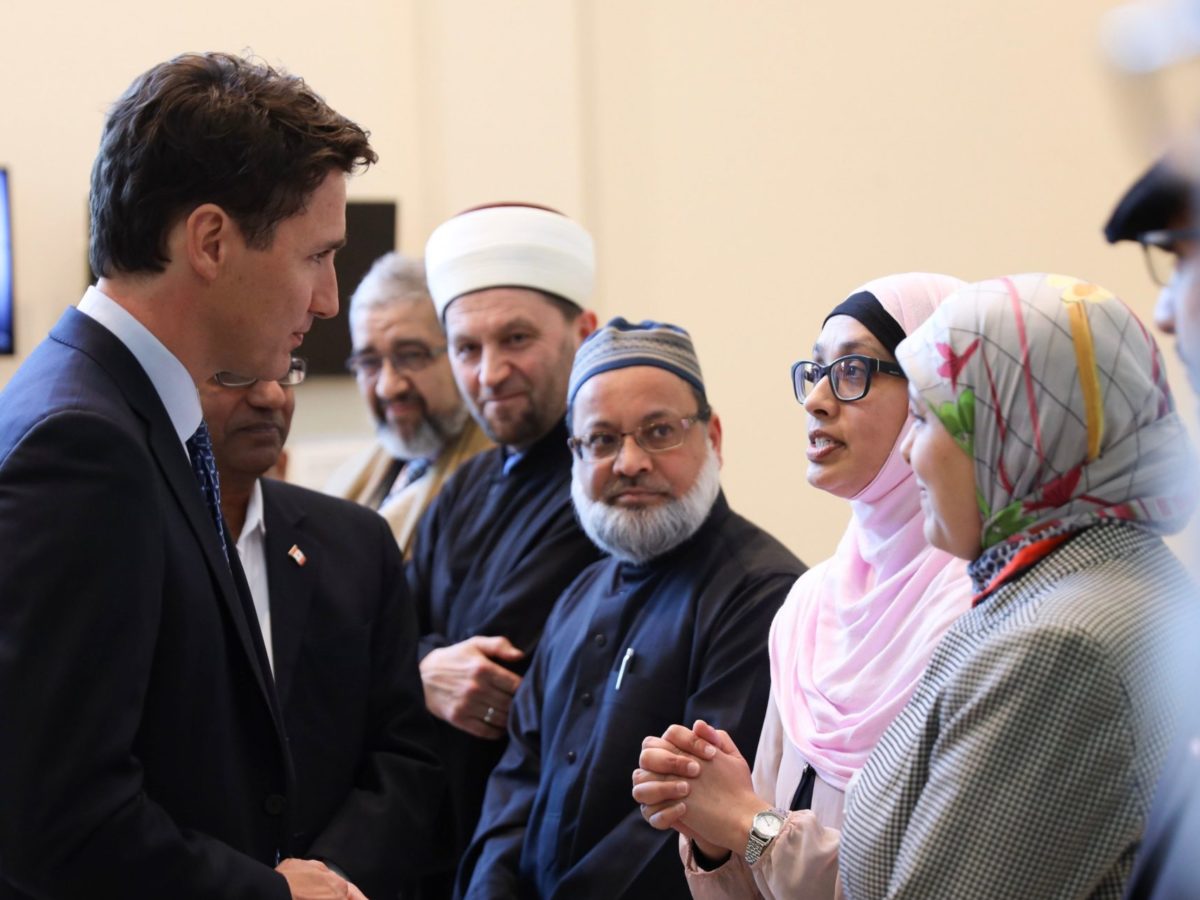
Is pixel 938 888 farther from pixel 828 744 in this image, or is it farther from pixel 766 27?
pixel 766 27

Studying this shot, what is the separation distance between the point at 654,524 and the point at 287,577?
0.80 m

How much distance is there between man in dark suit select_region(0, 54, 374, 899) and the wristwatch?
26.0 inches

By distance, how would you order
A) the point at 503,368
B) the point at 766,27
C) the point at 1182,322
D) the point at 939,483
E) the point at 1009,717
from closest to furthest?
the point at 1182,322 → the point at 1009,717 → the point at 939,483 → the point at 503,368 → the point at 766,27

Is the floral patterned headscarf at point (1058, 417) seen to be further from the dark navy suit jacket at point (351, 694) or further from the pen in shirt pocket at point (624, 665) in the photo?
the dark navy suit jacket at point (351, 694)

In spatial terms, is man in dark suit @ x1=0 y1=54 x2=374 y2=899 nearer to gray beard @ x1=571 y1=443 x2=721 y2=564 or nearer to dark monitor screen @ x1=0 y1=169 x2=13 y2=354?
gray beard @ x1=571 y1=443 x2=721 y2=564

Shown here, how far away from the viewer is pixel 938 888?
161cm

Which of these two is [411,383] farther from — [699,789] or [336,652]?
[699,789]

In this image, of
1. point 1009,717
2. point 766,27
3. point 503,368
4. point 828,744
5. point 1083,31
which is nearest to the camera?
point 1009,717

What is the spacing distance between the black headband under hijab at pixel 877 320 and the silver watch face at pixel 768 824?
0.84m

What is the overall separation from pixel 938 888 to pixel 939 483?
51cm

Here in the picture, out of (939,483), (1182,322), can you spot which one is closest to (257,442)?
(939,483)

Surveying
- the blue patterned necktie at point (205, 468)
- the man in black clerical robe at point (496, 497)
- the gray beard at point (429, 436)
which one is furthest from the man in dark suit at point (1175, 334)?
the gray beard at point (429, 436)

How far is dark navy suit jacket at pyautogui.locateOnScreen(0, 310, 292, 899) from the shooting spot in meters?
1.81

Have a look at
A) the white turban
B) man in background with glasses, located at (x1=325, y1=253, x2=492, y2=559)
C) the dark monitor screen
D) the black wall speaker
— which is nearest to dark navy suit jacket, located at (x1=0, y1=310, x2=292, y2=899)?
the white turban
